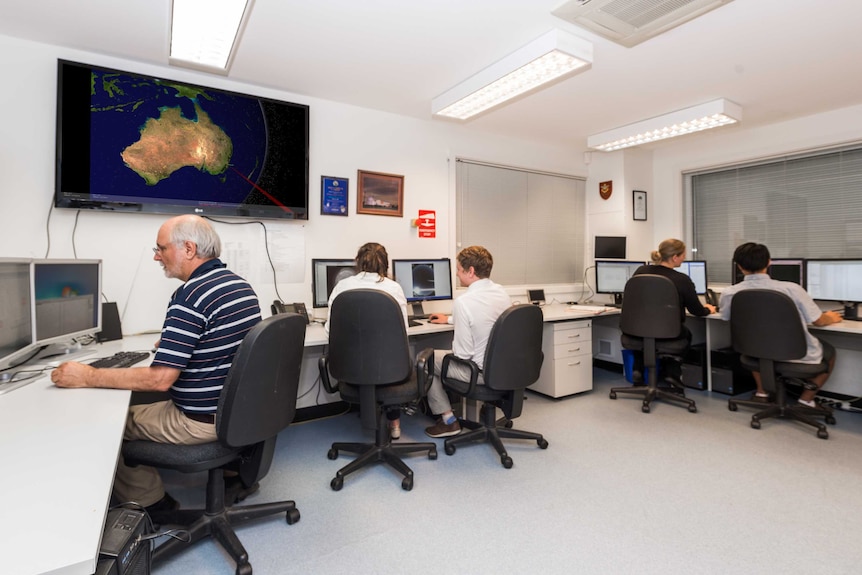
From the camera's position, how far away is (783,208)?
411 centimetres

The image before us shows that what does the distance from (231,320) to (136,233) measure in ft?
5.39

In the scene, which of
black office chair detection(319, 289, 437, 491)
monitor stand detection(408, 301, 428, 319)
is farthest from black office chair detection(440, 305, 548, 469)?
monitor stand detection(408, 301, 428, 319)

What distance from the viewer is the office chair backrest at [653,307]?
324 cm

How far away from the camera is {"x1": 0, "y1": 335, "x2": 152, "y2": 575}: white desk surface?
2.30 ft

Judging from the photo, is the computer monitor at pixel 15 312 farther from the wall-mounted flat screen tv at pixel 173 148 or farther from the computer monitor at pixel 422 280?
the computer monitor at pixel 422 280

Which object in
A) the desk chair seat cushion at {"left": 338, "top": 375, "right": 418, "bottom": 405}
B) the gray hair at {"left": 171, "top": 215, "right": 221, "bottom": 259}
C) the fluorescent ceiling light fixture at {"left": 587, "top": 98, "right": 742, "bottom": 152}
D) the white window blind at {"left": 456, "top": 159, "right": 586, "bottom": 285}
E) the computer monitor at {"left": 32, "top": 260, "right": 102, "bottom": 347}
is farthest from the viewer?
the white window blind at {"left": 456, "top": 159, "right": 586, "bottom": 285}

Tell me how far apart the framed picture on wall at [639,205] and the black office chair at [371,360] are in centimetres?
346

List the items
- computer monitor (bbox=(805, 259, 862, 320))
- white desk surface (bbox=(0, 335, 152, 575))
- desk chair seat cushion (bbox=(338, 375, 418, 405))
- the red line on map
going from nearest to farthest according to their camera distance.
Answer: white desk surface (bbox=(0, 335, 152, 575)) → desk chair seat cushion (bbox=(338, 375, 418, 405)) → the red line on map → computer monitor (bbox=(805, 259, 862, 320))

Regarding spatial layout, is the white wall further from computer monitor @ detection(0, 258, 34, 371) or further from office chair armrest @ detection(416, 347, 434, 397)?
office chair armrest @ detection(416, 347, 434, 397)

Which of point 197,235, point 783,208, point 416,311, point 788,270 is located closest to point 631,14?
point 197,235

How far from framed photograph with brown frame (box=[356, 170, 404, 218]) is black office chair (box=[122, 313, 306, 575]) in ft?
6.38

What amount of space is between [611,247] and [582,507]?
3124mm

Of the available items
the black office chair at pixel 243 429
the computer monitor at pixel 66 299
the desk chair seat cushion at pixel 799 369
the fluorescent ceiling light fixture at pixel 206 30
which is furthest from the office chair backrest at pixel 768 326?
the computer monitor at pixel 66 299

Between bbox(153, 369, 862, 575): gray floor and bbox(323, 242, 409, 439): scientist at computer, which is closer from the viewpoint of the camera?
bbox(153, 369, 862, 575): gray floor
